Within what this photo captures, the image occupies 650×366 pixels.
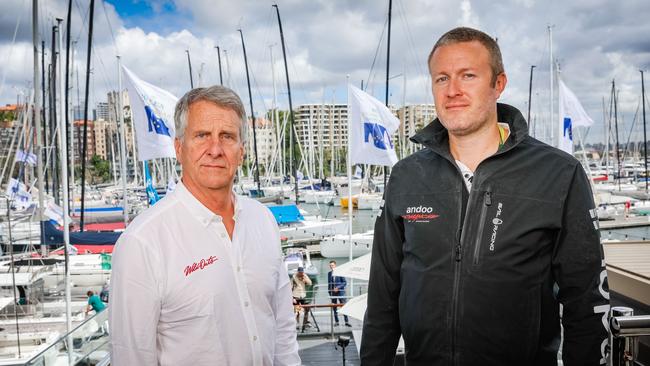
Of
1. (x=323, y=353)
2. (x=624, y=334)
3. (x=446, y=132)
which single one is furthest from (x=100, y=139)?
(x=624, y=334)

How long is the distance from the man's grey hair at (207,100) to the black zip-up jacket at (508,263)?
0.90 metres

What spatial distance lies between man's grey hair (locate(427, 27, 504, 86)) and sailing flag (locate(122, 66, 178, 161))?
8.68 m

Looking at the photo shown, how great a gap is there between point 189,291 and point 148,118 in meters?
8.85

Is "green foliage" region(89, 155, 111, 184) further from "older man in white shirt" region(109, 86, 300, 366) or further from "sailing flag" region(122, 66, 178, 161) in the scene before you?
"older man in white shirt" region(109, 86, 300, 366)

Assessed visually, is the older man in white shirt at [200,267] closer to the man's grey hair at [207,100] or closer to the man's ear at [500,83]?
the man's grey hair at [207,100]

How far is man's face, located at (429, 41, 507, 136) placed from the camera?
7.07 feet

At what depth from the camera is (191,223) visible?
2242 millimetres

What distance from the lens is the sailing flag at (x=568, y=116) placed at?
56.3 ft

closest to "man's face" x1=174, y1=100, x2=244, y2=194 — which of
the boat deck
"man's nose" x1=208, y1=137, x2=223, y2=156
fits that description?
"man's nose" x1=208, y1=137, x2=223, y2=156

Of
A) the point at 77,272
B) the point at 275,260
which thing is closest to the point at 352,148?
the point at 275,260

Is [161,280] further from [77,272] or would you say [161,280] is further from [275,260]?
[77,272]

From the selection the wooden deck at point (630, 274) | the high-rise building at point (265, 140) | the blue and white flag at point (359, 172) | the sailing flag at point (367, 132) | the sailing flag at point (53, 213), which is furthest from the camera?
the high-rise building at point (265, 140)

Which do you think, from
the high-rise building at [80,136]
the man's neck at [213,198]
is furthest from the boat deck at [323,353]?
the high-rise building at [80,136]

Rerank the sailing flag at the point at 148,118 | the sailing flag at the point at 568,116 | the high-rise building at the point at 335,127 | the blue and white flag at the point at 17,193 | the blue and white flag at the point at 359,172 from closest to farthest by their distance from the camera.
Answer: the sailing flag at the point at 148,118, the sailing flag at the point at 568,116, the blue and white flag at the point at 17,193, the blue and white flag at the point at 359,172, the high-rise building at the point at 335,127
